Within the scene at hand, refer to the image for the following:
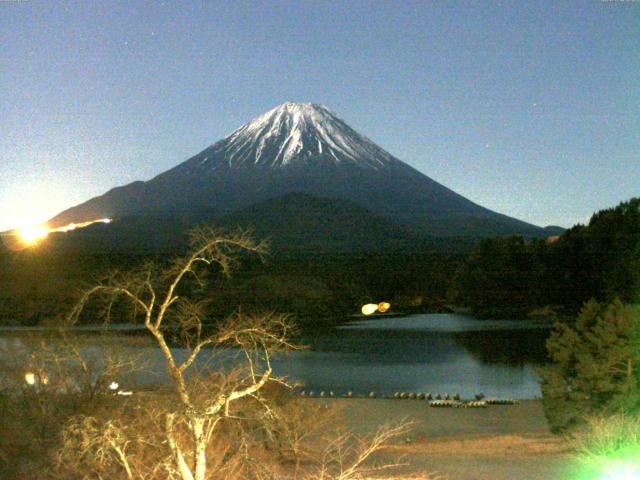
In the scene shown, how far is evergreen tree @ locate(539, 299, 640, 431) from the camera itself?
12.4 metres

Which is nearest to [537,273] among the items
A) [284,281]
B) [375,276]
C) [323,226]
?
[375,276]

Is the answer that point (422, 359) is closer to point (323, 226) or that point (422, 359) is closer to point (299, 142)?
point (323, 226)

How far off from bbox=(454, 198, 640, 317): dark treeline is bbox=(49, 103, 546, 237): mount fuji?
37449 millimetres

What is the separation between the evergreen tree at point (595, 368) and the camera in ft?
40.8

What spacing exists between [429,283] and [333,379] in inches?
1712

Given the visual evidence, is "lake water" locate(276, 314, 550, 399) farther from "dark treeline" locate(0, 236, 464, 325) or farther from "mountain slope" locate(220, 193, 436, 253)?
"mountain slope" locate(220, 193, 436, 253)

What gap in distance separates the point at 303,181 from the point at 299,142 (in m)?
5.94

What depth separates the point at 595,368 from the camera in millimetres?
12578

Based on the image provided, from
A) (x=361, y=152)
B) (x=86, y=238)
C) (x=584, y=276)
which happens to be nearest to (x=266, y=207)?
(x=361, y=152)

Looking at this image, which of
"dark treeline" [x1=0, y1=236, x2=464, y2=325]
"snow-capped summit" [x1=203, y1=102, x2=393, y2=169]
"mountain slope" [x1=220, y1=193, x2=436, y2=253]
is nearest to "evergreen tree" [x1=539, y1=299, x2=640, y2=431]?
"dark treeline" [x1=0, y1=236, x2=464, y2=325]

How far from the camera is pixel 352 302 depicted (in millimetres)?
66750

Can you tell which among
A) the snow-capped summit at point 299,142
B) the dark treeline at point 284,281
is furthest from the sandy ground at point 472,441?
the snow-capped summit at point 299,142

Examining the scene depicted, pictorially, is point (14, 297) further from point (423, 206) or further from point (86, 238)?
point (423, 206)

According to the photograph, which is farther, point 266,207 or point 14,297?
point 266,207
